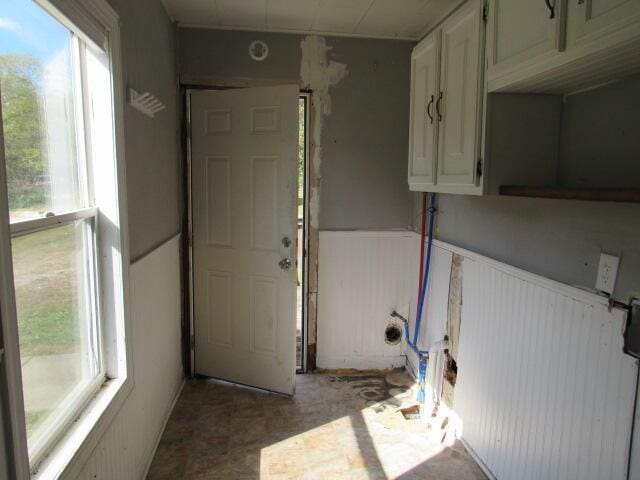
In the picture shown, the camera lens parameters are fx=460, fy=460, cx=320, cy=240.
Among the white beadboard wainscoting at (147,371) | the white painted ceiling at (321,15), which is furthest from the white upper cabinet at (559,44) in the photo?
the white beadboard wainscoting at (147,371)

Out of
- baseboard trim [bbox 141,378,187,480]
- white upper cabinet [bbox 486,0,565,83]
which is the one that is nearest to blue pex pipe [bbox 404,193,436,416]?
white upper cabinet [bbox 486,0,565,83]

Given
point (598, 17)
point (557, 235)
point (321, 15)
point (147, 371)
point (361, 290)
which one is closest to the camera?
point (598, 17)

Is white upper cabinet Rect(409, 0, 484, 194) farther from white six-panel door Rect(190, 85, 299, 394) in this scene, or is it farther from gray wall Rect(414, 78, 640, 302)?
white six-panel door Rect(190, 85, 299, 394)

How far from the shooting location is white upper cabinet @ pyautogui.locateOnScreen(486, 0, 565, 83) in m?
1.31

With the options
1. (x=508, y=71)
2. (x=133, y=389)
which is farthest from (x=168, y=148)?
(x=508, y=71)

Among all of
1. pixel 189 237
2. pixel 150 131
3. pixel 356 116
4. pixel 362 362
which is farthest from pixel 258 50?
pixel 362 362

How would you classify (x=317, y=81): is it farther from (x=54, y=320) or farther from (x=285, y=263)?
(x=54, y=320)

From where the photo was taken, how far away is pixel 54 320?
145 centimetres

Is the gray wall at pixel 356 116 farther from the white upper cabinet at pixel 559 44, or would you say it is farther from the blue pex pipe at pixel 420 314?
the white upper cabinet at pixel 559 44

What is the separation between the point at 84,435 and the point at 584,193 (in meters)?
1.67

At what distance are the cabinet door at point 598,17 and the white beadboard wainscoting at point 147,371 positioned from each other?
1823 mm

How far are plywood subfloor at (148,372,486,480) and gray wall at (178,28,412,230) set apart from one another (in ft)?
4.03

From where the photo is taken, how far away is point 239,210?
10.1 feet

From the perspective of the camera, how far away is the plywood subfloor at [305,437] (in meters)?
2.29
